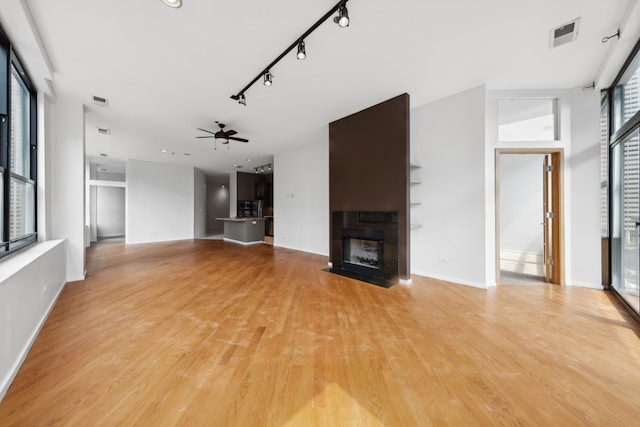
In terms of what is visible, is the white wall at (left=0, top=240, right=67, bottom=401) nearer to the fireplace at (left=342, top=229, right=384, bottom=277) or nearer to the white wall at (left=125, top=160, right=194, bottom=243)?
the fireplace at (left=342, top=229, right=384, bottom=277)

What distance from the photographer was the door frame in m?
3.41

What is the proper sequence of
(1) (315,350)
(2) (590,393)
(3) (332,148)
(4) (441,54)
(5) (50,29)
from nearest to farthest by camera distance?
(2) (590,393) < (1) (315,350) < (5) (50,29) < (4) (441,54) < (3) (332,148)

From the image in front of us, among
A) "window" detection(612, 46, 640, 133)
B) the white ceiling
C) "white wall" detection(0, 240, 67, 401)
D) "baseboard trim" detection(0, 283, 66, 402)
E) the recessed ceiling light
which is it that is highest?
the white ceiling

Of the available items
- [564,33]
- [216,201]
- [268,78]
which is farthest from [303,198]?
[216,201]

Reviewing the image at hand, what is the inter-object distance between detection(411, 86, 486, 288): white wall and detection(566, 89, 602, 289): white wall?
1399 mm

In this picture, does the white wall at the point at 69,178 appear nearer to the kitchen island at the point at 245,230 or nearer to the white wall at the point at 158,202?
the kitchen island at the point at 245,230

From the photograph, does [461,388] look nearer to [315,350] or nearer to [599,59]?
[315,350]

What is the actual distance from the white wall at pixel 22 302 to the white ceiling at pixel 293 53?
7.26 ft

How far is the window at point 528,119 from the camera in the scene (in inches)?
140

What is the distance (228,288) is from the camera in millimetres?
3402

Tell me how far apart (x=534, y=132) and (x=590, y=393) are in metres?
3.75

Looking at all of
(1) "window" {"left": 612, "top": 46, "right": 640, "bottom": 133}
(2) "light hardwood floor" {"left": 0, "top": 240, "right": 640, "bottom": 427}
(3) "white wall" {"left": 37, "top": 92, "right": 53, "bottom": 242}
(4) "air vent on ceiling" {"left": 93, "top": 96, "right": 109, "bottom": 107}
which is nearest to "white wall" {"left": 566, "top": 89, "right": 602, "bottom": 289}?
(1) "window" {"left": 612, "top": 46, "right": 640, "bottom": 133}

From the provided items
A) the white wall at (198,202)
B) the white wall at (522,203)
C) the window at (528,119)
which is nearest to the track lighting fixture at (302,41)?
the window at (528,119)

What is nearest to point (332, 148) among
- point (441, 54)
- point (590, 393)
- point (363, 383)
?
point (441, 54)
